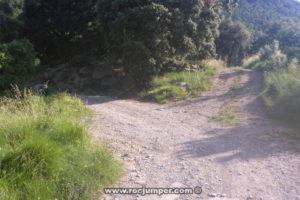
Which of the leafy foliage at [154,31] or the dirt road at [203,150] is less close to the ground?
the leafy foliage at [154,31]

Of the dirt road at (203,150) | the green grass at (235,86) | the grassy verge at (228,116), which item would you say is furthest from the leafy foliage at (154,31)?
the grassy verge at (228,116)

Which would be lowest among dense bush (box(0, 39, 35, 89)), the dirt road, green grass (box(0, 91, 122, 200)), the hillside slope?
the dirt road

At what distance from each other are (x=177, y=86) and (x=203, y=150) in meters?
5.42

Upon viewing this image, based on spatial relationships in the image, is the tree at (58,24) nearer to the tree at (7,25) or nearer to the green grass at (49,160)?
Answer: the tree at (7,25)

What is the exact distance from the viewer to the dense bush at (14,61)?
922 cm

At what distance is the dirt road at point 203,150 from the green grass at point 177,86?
1.19 m

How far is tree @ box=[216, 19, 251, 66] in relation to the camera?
24.6 meters

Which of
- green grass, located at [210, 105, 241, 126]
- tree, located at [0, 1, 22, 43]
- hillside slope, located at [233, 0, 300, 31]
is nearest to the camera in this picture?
green grass, located at [210, 105, 241, 126]

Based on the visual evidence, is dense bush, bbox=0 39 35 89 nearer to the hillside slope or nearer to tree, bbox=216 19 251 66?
tree, bbox=216 19 251 66

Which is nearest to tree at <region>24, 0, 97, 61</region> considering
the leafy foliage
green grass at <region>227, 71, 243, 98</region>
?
the leafy foliage

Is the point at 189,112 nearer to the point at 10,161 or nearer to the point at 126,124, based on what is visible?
the point at 126,124

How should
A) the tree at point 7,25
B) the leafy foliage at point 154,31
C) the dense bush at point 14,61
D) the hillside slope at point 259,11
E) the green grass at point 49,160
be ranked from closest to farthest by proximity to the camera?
the green grass at point 49,160 < the dense bush at point 14,61 < the leafy foliage at point 154,31 < the tree at point 7,25 < the hillside slope at point 259,11

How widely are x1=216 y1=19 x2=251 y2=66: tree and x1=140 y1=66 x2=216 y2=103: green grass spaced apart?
47.3 feet

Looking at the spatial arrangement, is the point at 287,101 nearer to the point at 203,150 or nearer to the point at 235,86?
the point at 203,150
